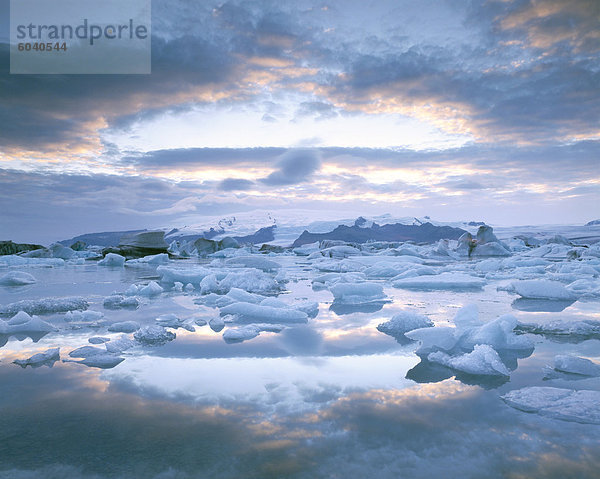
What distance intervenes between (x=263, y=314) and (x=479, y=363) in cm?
234

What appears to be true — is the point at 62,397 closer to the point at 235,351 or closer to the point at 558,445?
the point at 235,351

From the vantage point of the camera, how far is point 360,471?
1.36 m

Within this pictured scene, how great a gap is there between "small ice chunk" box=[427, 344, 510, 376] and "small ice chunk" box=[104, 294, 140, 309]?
383 cm

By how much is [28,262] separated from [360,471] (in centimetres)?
1845

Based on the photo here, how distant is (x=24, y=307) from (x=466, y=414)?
15.7 ft

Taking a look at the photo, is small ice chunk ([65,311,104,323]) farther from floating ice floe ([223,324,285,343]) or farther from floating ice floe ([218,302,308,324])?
floating ice floe ([223,324,285,343])

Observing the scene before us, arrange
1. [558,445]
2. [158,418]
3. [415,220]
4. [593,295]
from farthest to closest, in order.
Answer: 1. [415,220]
2. [593,295]
3. [158,418]
4. [558,445]

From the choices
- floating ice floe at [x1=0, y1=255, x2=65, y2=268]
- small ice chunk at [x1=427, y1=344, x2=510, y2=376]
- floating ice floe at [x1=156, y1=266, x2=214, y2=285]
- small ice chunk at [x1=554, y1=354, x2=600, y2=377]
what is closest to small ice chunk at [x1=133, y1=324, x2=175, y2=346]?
small ice chunk at [x1=427, y1=344, x2=510, y2=376]

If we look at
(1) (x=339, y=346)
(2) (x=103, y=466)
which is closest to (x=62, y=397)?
(2) (x=103, y=466)

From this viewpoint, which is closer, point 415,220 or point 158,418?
point 158,418

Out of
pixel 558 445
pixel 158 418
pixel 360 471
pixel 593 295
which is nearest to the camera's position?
pixel 360 471

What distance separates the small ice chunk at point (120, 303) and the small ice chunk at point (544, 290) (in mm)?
5266

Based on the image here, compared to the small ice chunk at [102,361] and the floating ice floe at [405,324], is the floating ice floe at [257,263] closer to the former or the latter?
the floating ice floe at [405,324]

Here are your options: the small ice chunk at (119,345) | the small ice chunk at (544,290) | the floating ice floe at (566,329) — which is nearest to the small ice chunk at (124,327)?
the small ice chunk at (119,345)
